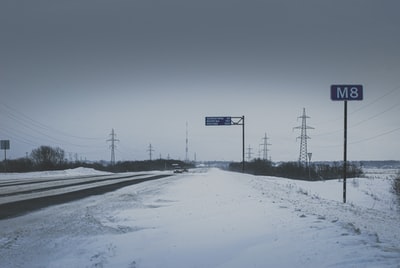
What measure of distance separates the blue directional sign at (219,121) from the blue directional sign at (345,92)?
35.4m

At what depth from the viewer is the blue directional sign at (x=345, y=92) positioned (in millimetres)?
17234

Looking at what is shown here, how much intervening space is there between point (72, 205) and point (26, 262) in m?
8.16

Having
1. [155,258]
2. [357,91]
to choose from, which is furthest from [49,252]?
[357,91]

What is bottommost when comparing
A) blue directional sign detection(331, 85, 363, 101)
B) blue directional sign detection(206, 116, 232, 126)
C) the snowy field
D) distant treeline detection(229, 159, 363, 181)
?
distant treeline detection(229, 159, 363, 181)

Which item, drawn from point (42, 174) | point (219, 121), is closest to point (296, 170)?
point (219, 121)

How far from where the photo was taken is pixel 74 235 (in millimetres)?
9492

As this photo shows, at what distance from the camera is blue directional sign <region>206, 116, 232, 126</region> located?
174 feet

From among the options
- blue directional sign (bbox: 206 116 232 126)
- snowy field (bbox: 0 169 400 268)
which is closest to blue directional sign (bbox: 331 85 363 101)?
snowy field (bbox: 0 169 400 268)

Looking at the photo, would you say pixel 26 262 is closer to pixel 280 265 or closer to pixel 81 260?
pixel 81 260

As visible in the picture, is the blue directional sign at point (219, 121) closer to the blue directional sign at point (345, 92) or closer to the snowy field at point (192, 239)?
the blue directional sign at point (345, 92)

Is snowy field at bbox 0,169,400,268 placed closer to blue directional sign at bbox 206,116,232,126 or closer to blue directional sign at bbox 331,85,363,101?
blue directional sign at bbox 331,85,363,101

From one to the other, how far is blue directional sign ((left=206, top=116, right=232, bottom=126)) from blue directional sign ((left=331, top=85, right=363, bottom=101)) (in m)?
35.4

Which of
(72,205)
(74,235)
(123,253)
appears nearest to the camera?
(123,253)

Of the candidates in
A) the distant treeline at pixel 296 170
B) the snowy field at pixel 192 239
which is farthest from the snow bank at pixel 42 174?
the snowy field at pixel 192 239
